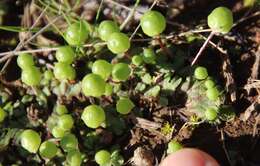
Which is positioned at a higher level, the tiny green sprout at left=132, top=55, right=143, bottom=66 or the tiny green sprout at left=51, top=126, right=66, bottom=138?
the tiny green sprout at left=132, top=55, right=143, bottom=66

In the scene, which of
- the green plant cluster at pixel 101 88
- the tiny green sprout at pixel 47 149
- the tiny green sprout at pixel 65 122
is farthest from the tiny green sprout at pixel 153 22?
the tiny green sprout at pixel 47 149

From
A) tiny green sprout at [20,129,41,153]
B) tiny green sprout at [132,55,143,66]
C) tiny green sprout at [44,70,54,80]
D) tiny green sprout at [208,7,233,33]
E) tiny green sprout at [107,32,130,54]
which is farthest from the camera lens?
tiny green sprout at [44,70,54,80]

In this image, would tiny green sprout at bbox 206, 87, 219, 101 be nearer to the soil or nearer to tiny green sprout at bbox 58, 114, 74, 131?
the soil

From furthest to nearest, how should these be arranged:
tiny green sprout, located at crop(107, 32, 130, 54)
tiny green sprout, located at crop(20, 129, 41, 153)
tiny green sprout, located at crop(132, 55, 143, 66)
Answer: tiny green sprout, located at crop(132, 55, 143, 66) → tiny green sprout, located at crop(20, 129, 41, 153) → tiny green sprout, located at crop(107, 32, 130, 54)

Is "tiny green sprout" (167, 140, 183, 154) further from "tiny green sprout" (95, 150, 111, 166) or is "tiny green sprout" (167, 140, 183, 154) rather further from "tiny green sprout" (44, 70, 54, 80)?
"tiny green sprout" (44, 70, 54, 80)

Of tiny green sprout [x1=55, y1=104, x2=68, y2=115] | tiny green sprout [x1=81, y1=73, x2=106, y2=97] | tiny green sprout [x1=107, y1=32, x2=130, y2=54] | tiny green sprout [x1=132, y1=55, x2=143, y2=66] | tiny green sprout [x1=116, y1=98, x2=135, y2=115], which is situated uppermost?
tiny green sprout [x1=107, y1=32, x2=130, y2=54]

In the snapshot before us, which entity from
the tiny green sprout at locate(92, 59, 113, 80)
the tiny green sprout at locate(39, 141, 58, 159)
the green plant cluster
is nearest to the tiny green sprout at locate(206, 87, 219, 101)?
the green plant cluster

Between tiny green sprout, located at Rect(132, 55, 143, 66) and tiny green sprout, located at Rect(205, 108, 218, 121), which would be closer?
tiny green sprout, located at Rect(205, 108, 218, 121)

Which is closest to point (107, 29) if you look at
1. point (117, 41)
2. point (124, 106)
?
point (117, 41)
